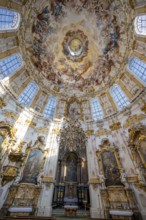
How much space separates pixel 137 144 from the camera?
961cm

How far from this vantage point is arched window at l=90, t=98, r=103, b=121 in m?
15.3

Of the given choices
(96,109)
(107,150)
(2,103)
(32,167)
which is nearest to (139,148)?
(107,150)

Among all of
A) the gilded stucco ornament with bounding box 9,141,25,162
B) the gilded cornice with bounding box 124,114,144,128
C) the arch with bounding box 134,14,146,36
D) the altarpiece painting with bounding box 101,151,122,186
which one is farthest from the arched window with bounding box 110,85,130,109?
the gilded stucco ornament with bounding box 9,141,25,162

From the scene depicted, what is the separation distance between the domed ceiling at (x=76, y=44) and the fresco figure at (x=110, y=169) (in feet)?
33.2

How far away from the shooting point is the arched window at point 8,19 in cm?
1030

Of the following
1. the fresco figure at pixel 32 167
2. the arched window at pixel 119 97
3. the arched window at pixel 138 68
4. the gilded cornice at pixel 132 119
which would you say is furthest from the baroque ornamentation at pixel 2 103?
the arched window at pixel 138 68

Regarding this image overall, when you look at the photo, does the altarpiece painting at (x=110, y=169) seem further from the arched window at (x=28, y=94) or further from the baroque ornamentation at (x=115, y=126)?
the arched window at (x=28, y=94)

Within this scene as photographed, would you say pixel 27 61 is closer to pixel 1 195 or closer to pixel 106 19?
pixel 106 19

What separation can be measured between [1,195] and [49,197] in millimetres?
3627

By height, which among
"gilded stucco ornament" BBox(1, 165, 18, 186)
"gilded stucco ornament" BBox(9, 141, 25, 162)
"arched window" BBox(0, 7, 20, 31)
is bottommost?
"gilded stucco ornament" BBox(1, 165, 18, 186)

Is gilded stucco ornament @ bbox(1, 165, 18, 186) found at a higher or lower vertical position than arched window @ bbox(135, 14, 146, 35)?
lower

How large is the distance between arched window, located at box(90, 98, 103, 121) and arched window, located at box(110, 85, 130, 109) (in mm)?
2467

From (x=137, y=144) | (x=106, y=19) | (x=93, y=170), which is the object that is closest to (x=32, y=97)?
(x=93, y=170)

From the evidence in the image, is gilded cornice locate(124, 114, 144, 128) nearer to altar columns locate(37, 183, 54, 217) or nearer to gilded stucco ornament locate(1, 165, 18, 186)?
altar columns locate(37, 183, 54, 217)
